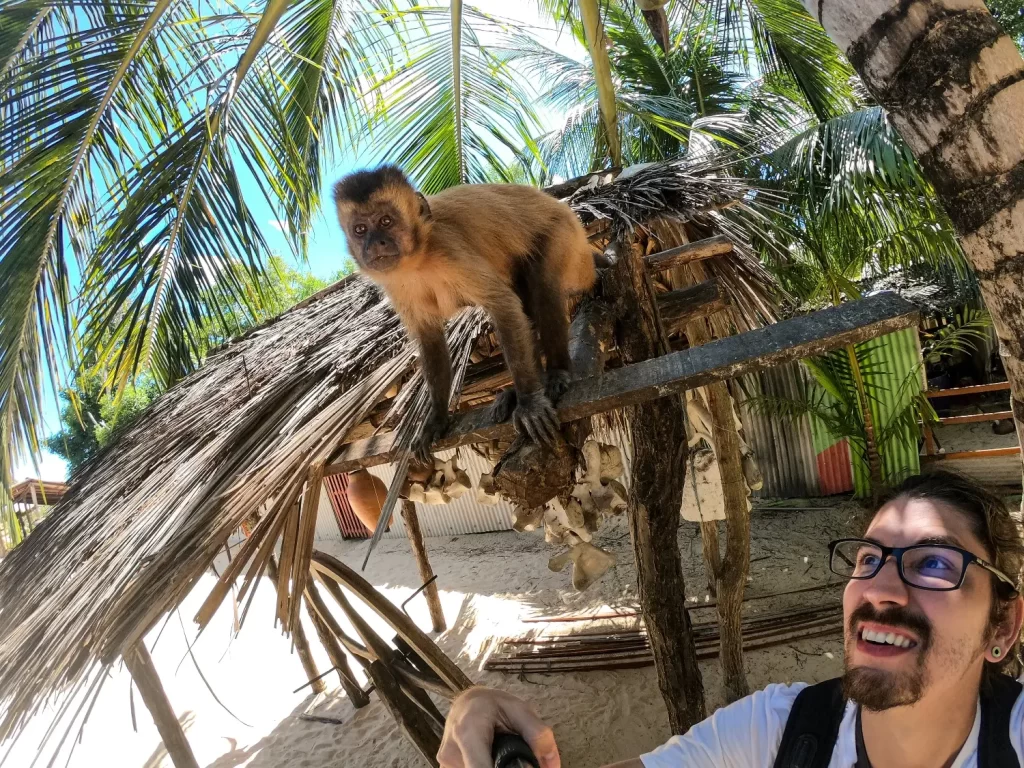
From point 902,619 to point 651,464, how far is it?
4.79 ft

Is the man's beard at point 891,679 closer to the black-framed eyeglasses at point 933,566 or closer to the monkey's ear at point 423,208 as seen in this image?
the black-framed eyeglasses at point 933,566

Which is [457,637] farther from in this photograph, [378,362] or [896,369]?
[896,369]

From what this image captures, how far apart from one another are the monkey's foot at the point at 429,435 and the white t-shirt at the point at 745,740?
1.25 metres

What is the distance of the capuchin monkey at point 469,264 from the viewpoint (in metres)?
2.47

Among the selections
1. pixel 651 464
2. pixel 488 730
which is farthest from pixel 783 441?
pixel 488 730

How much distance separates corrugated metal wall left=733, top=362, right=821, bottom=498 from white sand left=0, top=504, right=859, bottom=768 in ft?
1.89

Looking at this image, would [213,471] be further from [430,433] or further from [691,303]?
[691,303]

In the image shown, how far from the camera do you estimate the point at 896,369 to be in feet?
25.2

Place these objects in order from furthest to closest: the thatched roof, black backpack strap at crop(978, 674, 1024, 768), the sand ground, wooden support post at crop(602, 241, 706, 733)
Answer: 1. the sand ground
2. wooden support post at crop(602, 241, 706, 733)
3. the thatched roof
4. black backpack strap at crop(978, 674, 1024, 768)

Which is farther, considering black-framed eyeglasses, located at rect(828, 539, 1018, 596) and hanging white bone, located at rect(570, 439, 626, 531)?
hanging white bone, located at rect(570, 439, 626, 531)

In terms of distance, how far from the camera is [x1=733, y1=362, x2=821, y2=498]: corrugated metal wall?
8.48 metres

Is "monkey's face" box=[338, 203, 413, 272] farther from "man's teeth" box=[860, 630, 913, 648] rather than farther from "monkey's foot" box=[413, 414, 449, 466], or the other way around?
"man's teeth" box=[860, 630, 913, 648]

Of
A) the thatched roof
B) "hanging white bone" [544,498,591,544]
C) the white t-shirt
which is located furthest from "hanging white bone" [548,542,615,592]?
the white t-shirt

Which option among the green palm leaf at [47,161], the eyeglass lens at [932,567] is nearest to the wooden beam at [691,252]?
the eyeglass lens at [932,567]
